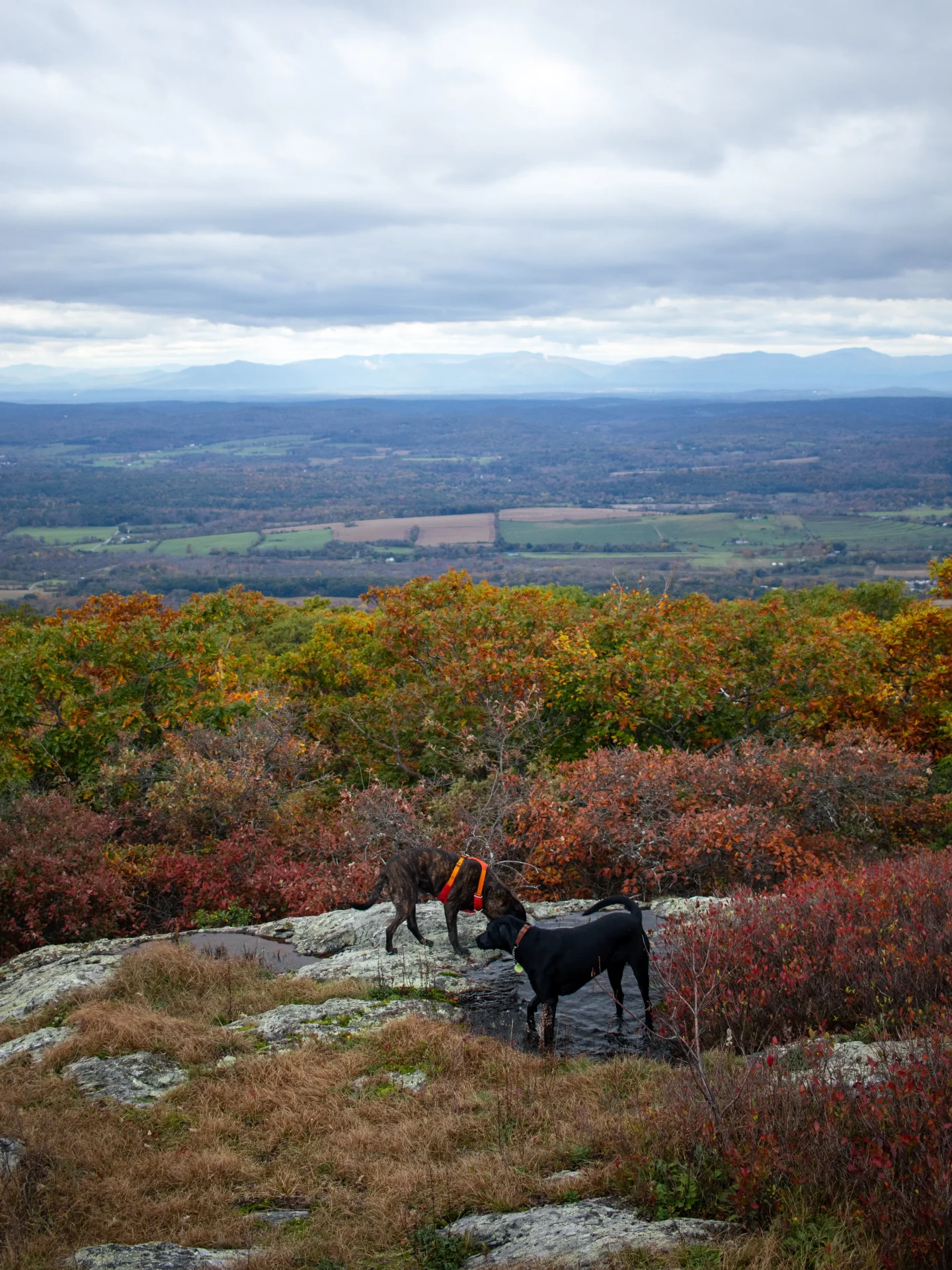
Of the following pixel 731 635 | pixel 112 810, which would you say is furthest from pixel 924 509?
pixel 112 810

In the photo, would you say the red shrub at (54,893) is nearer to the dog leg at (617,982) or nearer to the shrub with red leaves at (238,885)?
the shrub with red leaves at (238,885)

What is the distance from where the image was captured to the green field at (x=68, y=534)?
116625mm

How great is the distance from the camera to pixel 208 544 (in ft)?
375

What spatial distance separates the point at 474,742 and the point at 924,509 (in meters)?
123

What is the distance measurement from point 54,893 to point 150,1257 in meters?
7.38

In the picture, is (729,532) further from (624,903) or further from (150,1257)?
(150,1257)

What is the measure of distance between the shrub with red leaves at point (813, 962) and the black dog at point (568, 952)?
33cm

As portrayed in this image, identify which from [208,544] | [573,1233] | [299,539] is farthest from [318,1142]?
[208,544]

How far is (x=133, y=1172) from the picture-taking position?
519 cm

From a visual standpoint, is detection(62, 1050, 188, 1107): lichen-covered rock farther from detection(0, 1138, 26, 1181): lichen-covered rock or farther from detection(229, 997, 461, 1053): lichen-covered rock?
detection(0, 1138, 26, 1181): lichen-covered rock

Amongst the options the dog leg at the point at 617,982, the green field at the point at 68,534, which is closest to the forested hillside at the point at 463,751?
the dog leg at the point at 617,982

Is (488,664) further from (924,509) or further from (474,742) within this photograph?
(924,509)

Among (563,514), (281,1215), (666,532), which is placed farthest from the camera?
(563,514)

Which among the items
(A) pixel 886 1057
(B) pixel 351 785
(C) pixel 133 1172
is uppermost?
(A) pixel 886 1057
